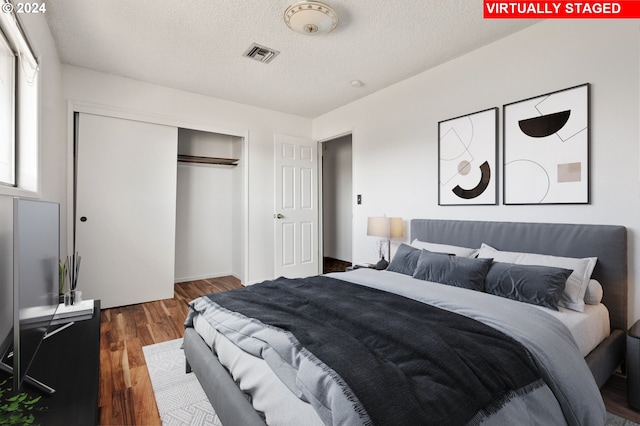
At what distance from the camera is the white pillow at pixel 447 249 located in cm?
268

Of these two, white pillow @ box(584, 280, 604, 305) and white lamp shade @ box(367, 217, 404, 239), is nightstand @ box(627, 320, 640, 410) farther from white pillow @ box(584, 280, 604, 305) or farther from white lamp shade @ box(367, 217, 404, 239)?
white lamp shade @ box(367, 217, 404, 239)

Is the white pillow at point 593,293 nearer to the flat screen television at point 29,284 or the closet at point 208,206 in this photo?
the flat screen television at point 29,284

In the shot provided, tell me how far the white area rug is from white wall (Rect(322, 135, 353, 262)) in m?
4.07

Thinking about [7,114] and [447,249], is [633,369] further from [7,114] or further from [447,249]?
[7,114]

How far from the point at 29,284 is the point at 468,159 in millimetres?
3234

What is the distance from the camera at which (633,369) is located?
172 cm

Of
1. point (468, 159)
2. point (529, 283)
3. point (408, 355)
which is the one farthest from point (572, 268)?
point (408, 355)

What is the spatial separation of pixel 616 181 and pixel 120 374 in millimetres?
3722

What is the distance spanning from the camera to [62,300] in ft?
7.81

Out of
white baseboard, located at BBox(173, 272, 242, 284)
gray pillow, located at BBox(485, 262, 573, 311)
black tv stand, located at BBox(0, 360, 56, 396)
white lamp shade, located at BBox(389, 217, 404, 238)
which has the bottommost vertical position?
white baseboard, located at BBox(173, 272, 242, 284)

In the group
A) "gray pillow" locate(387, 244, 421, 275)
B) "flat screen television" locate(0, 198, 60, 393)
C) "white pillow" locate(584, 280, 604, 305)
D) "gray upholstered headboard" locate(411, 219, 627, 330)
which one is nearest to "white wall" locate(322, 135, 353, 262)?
"gray pillow" locate(387, 244, 421, 275)

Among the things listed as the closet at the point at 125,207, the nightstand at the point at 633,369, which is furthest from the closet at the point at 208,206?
the nightstand at the point at 633,369

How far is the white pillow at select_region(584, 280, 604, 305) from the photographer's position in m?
2.04

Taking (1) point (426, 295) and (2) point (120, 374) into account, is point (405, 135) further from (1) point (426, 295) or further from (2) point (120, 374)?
(2) point (120, 374)
